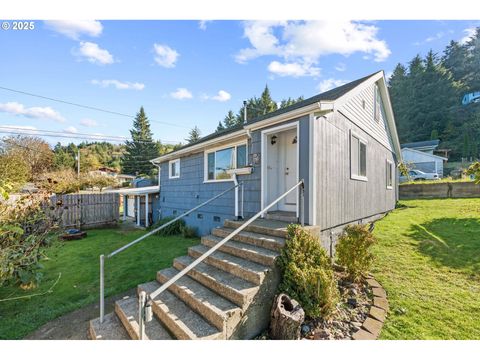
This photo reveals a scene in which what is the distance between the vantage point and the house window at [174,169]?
11.0 m

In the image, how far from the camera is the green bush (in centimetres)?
308

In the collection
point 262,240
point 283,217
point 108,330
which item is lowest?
point 108,330

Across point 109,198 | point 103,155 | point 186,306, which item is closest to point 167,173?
point 109,198

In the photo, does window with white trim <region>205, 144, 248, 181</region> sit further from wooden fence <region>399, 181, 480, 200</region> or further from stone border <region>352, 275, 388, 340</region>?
wooden fence <region>399, 181, 480, 200</region>

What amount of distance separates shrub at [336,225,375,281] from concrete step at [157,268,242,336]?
2.38m

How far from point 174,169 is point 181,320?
9287 millimetres

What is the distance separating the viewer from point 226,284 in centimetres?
327

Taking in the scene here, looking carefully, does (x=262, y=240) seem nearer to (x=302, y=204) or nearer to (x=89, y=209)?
(x=302, y=204)

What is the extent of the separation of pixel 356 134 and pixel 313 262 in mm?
4960

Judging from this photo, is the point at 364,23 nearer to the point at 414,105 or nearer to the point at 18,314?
the point at 18,314

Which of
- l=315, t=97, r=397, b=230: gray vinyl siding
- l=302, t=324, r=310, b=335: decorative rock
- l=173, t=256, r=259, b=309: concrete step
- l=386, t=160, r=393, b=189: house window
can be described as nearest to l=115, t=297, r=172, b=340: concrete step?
l=173, t=256, r=259, b=309: concrete step

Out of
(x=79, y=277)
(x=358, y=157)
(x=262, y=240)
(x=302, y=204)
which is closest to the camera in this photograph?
(x=262, y=240)

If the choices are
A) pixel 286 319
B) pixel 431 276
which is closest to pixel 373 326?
pixel 286 319

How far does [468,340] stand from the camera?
274 centimetres
